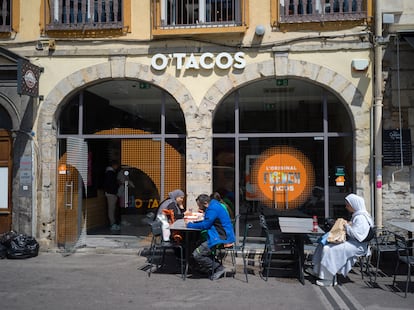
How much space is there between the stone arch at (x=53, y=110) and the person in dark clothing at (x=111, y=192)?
1082 mm

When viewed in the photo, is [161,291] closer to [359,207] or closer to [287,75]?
[359,207]

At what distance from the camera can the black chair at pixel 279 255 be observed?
23.7ft

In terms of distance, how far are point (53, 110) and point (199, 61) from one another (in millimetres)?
3089

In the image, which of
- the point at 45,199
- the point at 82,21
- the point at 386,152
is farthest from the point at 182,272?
the point at 82,21

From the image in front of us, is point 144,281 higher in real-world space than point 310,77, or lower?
lower

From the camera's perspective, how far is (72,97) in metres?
9.33

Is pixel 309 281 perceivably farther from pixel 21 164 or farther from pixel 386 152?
pixel 21 164

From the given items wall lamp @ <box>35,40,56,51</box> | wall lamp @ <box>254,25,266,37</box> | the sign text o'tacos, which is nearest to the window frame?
wall lamp @ <box>254,25,266,37</box>

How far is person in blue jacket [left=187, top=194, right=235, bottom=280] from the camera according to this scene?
6.83 metres

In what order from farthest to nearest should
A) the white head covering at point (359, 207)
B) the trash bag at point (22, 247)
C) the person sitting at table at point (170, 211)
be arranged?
the trash bag at point (22, 247), the person sitting at table at point (170, 211), the white head covering at point (359, 207)

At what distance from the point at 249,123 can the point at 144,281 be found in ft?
12.1

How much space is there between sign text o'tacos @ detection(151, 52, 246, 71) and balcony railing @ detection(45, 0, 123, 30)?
3.80ft

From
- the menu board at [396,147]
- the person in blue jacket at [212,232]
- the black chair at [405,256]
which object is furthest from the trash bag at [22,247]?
the menu board at [396,147]

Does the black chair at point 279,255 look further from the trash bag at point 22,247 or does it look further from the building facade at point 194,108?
the trash bag at point 22,247
